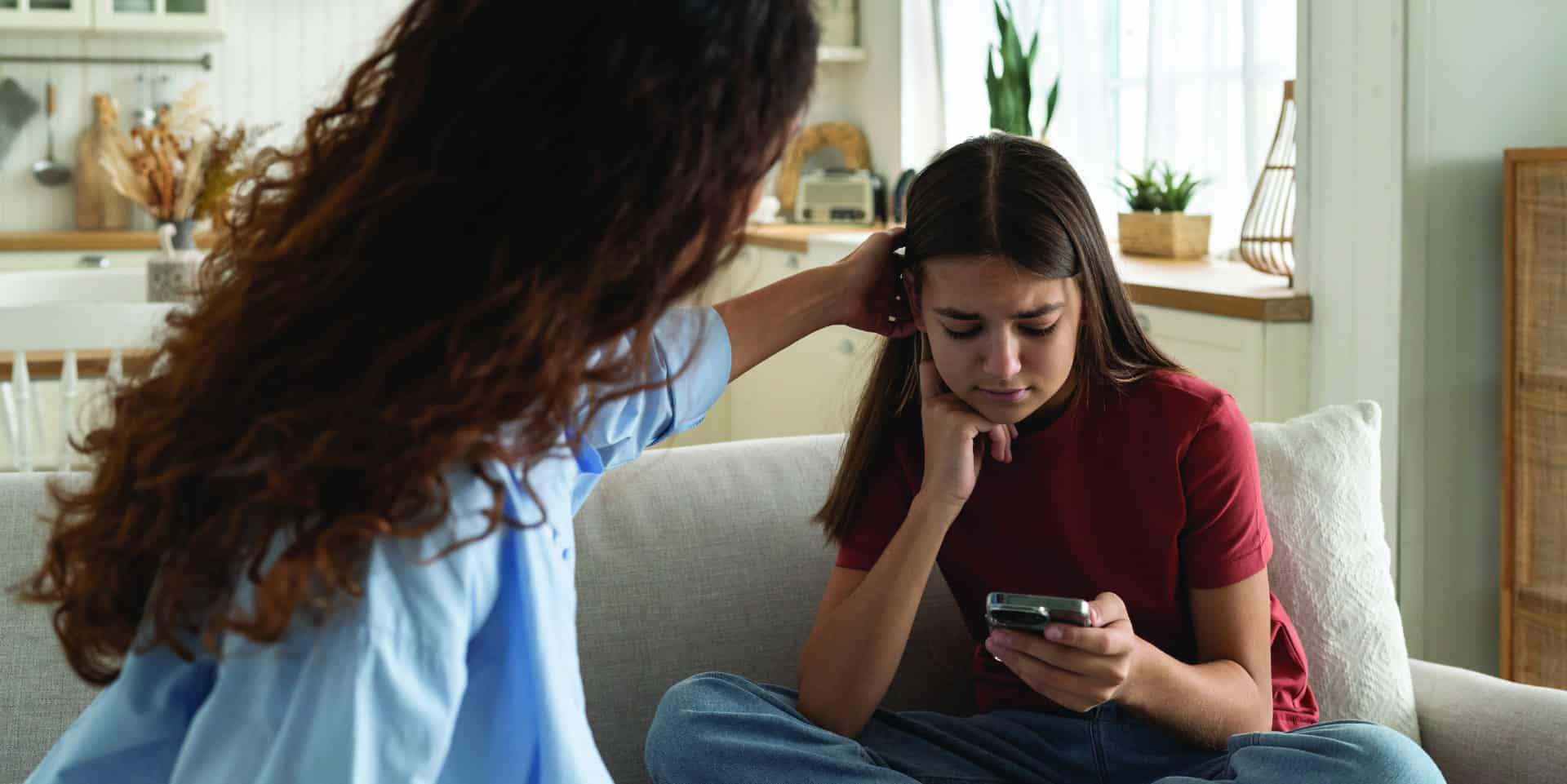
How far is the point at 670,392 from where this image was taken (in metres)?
1.05

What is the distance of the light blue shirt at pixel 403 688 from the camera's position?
0.67 meters

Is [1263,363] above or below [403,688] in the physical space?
above

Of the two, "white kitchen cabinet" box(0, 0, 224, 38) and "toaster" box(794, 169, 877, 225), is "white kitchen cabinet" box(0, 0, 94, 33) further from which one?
"toaster" box(794, 169, 877, 225)

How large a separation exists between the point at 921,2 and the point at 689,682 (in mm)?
3646

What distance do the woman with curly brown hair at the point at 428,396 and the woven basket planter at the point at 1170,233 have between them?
2.64 m

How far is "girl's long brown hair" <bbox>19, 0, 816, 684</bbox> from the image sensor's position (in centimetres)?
68

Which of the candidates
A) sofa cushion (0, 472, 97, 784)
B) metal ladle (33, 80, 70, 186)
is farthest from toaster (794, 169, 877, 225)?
sofa cushion (0, 472, 97, 784)

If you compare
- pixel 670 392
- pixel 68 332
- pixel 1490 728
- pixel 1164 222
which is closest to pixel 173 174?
pixel 68 332

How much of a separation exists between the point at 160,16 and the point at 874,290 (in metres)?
Result: 4.02

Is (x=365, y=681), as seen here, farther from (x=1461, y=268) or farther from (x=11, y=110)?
(x=11, y=110)

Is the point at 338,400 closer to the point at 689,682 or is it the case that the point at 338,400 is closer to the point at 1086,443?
the point at 689,682

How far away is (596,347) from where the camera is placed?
29.2 inches

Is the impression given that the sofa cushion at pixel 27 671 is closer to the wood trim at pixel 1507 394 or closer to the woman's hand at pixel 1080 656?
the woman's hand at pixel 1080 656

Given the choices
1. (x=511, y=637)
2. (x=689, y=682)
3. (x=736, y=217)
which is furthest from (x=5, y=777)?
(x=736, y=217)
